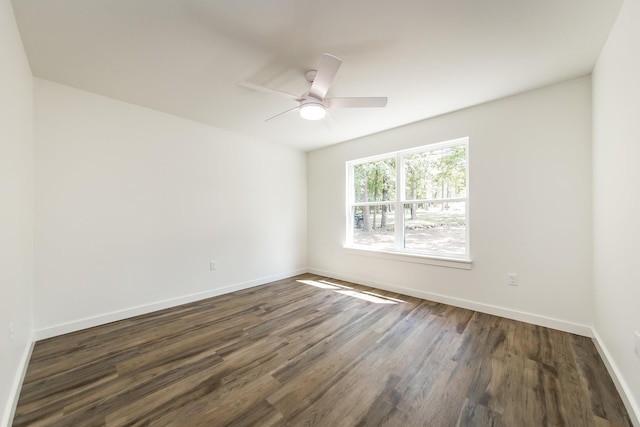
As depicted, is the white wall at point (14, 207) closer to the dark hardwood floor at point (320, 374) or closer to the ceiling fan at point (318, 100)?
the dark hardwood floor at point (320, 374)

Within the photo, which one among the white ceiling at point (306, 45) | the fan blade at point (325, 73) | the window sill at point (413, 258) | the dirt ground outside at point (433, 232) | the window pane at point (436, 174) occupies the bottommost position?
the window sill at point (413, 258)

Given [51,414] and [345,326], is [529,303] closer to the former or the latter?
[345,326]

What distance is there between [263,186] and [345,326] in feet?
8.49

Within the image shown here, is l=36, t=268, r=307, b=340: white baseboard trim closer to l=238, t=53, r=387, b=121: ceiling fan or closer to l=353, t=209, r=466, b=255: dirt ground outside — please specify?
l=353, t=209, r=466, b=255: dirt ground outside

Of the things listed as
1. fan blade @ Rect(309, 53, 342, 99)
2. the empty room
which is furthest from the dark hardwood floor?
fan blade @ Rect(309, 53, 342, 99)

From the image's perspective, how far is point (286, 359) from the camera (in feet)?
6.51

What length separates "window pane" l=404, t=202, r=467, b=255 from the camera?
10.3 ft

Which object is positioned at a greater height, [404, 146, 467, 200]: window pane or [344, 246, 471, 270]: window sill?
[404, 146, 467, 200]: window pane

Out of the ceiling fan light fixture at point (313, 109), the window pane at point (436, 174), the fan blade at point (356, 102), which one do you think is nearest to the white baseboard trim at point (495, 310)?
the window pane at point (436, 174)

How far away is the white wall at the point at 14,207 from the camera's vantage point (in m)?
1.39

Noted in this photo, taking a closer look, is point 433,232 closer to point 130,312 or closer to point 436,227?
point 436,227

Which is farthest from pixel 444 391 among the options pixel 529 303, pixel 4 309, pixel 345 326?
pixel 4 309

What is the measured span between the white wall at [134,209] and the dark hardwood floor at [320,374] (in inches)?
17.9

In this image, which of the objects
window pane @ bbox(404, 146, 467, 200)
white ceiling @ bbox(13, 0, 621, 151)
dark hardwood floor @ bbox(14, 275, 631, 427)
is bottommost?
dark hardwood floor @ bbox(14, 275, 631, 427)
